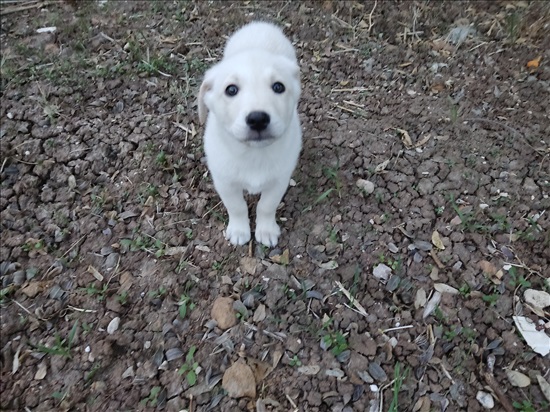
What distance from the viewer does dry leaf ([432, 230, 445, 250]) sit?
3199 mm

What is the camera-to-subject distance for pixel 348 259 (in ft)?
10.3

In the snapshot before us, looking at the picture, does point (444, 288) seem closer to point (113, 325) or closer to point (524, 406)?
point (524, 406)

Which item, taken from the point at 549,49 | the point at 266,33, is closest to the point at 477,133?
the point at 549,49

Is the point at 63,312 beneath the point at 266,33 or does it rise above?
beneath

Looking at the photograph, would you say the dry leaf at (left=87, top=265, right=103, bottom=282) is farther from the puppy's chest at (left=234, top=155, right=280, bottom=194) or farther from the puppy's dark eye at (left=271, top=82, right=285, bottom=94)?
the puppy's dark eye at (left=271, top=82, right=285, bottom=94)

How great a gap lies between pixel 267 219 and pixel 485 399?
1.67 meters

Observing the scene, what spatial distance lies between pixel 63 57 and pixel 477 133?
376 centimetres

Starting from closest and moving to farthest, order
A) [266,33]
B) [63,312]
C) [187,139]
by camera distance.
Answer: [63,312], [266,33], [187,139]

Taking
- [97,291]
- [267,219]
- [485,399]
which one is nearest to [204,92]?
[267,219]

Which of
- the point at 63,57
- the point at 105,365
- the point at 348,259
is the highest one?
the point at 63,57

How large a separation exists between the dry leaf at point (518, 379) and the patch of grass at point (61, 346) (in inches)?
98.6

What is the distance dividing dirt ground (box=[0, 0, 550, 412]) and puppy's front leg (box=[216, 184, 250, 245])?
0.08m

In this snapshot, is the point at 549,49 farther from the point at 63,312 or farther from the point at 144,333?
the point at 63,312

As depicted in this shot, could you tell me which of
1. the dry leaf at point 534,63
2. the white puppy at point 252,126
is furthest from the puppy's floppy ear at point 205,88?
the dry leaf at point 534,63
